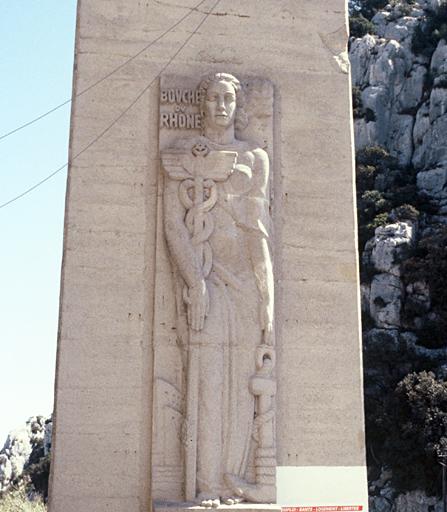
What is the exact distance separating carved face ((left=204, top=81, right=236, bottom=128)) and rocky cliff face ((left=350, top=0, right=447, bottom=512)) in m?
36.1

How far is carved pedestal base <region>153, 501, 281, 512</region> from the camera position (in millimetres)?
6797

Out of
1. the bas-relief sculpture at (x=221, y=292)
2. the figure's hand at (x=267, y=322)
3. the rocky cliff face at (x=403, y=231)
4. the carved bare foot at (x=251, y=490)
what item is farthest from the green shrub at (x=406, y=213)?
the carved bare foot at (x=251, y=490)

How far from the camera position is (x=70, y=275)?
24.6 ft

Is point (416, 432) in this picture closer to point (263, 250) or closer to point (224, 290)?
point (263, 250)

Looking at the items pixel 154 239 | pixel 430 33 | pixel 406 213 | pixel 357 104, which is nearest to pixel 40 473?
pixel 406 213

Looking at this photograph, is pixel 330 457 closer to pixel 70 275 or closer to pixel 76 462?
pixel 76 462

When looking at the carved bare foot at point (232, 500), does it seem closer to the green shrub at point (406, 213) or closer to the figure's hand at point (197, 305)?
the figure's hand at point (197, 305)

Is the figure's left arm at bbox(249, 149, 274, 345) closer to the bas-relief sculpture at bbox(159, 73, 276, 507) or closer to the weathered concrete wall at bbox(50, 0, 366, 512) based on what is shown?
the bas-relief sculpture at bbox(159, 73, 276, 507)

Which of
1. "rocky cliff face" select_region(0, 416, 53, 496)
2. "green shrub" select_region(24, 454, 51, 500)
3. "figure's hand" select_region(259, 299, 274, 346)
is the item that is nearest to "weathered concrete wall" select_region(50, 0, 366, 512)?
"figure's hand" select_region(259, 299, 274, 346)

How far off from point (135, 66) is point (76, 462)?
12.2 ft

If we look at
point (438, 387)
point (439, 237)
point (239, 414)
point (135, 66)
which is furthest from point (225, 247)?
point (439, 237)

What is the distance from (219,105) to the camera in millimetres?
7711

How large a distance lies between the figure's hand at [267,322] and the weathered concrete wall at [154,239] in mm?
202

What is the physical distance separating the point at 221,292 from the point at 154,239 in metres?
0.80
